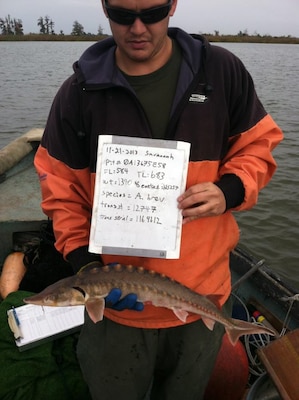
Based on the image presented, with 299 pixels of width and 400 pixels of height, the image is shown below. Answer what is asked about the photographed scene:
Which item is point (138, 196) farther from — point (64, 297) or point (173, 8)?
point (173, 8)

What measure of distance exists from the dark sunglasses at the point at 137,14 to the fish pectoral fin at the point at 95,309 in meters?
1.23

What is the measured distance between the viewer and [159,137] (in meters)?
1.92

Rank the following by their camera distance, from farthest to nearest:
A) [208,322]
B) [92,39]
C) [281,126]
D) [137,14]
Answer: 1. [92,39]
2. [281,126]
3. [208,322]
4. [137,14]

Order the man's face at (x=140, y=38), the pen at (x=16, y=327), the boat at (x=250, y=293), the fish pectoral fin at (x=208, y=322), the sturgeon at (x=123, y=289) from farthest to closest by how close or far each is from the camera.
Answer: the pen at (x=16, y=327), the boat at (x=250, y=293), the fish pectoral fin at (x=208, y=322), the sturgeon at (x=123, y=289), the man's face at (x=140, y=38)

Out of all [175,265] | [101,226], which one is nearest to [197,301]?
[175,265]

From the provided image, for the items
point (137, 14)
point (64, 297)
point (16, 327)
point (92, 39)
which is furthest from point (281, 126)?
point (92, 39)

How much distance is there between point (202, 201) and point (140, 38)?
2.47ft

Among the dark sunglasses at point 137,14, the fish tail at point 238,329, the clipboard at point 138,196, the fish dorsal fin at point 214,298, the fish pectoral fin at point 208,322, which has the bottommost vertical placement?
the fish tail at point 238,329

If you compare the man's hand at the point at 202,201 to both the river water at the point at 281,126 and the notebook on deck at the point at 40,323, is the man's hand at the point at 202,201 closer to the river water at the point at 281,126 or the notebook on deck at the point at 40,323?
the notebook on deck at the point at 40,323

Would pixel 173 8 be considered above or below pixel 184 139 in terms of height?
above

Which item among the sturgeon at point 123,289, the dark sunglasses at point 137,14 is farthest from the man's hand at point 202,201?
the dark sunglasses at point 137,14

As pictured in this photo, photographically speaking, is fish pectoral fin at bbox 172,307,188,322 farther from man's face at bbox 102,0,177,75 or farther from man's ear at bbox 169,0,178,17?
man's ear at bbox 169,0,178,17

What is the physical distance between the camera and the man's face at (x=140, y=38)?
1.71m

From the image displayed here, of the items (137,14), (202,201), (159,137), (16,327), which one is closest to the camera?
(137,14)
